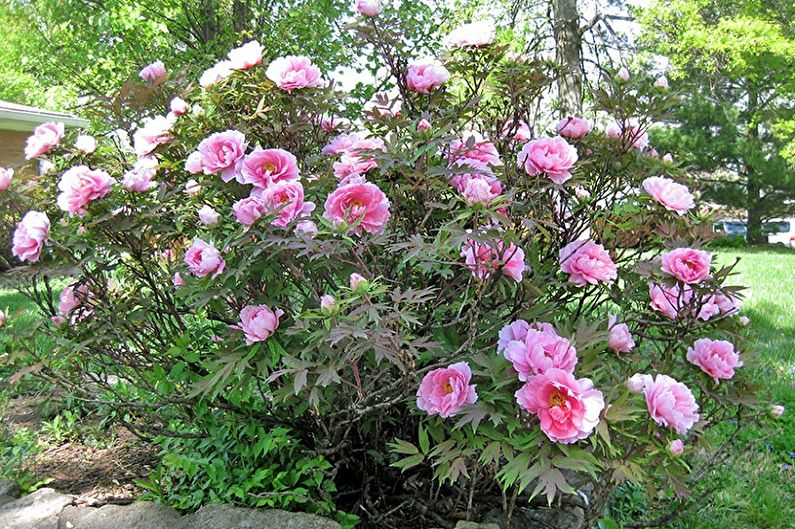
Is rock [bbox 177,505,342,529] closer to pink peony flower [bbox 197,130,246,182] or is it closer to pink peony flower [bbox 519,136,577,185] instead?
pink peony flower [bbox 197,130,246,182]

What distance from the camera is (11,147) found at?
1101 cm

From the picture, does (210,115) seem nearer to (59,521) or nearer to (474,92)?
(474,92)

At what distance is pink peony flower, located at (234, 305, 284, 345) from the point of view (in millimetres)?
1804

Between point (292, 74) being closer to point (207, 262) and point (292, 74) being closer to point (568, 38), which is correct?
point (207, 262)

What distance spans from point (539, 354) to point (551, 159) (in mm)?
565

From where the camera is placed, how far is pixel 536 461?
4.83ft

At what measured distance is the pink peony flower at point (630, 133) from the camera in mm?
2182

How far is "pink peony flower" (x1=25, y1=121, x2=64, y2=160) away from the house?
8333 mm

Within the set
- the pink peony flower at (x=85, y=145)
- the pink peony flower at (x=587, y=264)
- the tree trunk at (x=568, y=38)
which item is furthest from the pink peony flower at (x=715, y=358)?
the tree trunk at (x=568, y=38)

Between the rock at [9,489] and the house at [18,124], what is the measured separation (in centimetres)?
847

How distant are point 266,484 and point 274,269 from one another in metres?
0.82

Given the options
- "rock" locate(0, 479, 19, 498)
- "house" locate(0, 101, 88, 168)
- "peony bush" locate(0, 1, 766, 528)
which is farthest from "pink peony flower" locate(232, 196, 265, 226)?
"house" locate(0, 101, 88, 168)

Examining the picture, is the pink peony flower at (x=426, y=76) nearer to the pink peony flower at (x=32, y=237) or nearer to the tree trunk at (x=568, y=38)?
the pink peony flower at (x=32, y=237)

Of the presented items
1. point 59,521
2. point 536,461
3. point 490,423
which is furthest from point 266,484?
point 536,461
